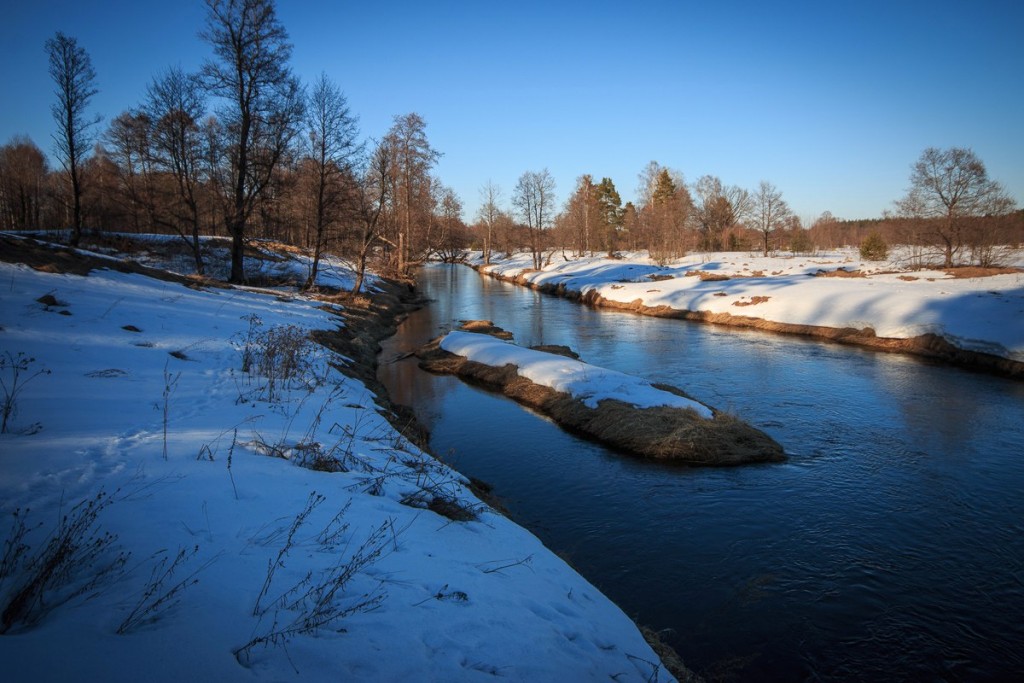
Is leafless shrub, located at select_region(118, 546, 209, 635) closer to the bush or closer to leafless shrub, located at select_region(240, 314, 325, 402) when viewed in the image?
leafless shrub, located at select_region(240, 314, 325, 402)

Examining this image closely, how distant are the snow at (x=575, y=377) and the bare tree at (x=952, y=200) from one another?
3214 cm

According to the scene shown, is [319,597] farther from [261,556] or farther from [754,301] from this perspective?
[754,301]

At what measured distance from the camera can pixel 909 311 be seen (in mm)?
20000

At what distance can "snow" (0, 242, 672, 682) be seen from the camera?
→ 2566 millimetres

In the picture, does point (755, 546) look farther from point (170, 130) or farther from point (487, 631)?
point (170, 130)

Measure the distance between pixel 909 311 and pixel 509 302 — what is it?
22751mm

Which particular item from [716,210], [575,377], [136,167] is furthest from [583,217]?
[575,377]

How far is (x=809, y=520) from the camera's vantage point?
7375mm

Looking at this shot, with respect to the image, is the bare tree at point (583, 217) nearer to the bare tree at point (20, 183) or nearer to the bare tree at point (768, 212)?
the bare tree at point (768, 212)

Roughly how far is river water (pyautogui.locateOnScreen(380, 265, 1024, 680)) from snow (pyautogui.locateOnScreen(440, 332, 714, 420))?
133 cm

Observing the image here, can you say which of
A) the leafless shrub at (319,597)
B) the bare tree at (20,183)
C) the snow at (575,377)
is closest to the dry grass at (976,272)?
the snow at (575,377)

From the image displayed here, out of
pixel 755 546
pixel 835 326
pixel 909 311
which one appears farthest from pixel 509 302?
pixel 755 546

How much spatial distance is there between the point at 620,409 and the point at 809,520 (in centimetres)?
453

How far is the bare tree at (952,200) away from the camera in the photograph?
31781 mm
